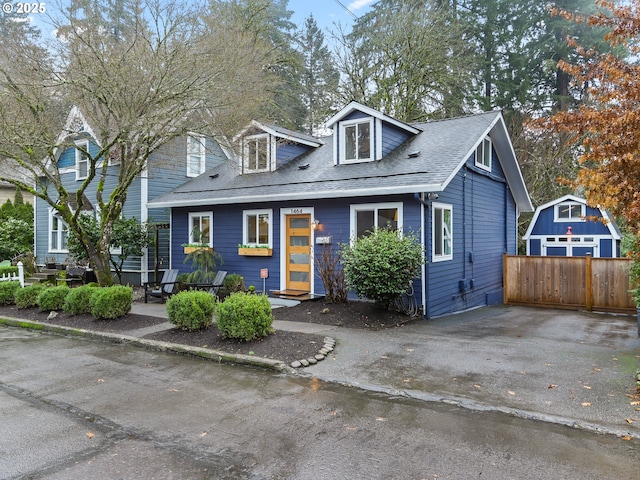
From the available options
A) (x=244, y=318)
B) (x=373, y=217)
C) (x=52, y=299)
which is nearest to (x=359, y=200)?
(x=373, y=217)

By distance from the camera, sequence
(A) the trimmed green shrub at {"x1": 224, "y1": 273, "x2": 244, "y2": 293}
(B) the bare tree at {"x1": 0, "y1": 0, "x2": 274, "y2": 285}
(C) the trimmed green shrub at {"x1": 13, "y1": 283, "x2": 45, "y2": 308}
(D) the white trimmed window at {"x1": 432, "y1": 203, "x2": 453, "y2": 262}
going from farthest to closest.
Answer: (A) the trimmed green shrub at {"x1": 224, "y1": 273, "x2": 244, "y2": 293}
(C) the trimmed green shrub at {"x1": 13, "y1": 283, "x2": 45, "y2": 308}
(D) the white trimmed window at {"x1": 432, "y1": 203, "x2": 453, "y2": 262}
(B) the bare tree at {"x1": 0, "y1": 0, "x2": 274, "y2": 285}

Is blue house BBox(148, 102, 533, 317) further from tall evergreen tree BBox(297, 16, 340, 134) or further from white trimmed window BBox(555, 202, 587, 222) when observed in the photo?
tall evergreen tree BBox(297, 16, 340, 134)

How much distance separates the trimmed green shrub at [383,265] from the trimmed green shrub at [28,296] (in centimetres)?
784

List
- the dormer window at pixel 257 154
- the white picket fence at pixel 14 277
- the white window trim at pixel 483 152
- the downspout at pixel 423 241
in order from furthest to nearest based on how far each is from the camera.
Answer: the dormer window at pixel 257 154 < the white window trim at pixel 483 152 < the white picket fence at pixel 14 277 < the downspout at pixel 423 241

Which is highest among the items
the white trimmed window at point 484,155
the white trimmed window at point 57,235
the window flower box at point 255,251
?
the white trimmed window at point 484,155

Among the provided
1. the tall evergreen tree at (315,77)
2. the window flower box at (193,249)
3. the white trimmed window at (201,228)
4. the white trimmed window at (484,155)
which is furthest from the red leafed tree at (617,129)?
the tall evergreen tree at (315,77)

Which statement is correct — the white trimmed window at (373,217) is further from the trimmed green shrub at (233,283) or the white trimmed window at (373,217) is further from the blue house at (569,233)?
the blue house at (569,233)

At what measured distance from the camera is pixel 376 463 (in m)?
3.54

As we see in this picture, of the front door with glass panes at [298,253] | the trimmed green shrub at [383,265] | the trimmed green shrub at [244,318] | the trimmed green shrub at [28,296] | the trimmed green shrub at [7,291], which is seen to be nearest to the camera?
the trimmed green shrub at [244,318]

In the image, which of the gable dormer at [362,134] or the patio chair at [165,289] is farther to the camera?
the patio chair at [165,289]

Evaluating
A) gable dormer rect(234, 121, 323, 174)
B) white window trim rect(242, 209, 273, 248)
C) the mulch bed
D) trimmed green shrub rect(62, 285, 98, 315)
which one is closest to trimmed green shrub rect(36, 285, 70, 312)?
the mulch bed

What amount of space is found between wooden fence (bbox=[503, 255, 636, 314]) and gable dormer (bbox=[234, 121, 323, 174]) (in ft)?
26.5

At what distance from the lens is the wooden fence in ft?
40.7

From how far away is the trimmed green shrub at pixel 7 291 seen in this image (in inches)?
466
